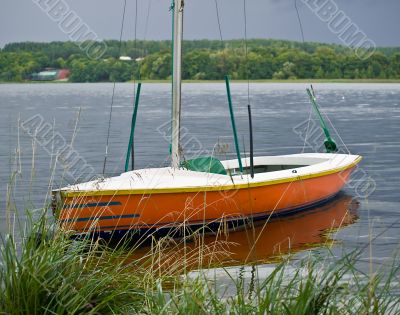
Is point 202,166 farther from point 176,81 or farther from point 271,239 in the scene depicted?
point 271,239

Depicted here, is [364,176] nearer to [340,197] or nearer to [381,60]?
[340,197]

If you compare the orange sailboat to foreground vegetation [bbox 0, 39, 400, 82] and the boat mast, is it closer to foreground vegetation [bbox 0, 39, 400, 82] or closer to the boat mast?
the boat mast

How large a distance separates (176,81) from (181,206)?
242 cm

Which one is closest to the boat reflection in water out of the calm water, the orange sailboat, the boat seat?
the calm water

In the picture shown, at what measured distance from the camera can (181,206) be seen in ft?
45.8

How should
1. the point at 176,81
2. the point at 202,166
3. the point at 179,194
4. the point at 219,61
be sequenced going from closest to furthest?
1. the point at 179,194
2. the point at 176,81
3. the point at 202,166
4. the point at 219,61

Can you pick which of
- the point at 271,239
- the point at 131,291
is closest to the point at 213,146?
the point at 271,239

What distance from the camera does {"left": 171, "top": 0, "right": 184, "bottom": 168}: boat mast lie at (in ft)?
49.3

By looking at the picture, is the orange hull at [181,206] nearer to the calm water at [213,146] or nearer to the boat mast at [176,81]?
the calm water at [213,146]

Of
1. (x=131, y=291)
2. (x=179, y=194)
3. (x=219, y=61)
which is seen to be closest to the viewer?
(x=131, y=291)

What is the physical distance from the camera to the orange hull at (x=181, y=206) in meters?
13.0

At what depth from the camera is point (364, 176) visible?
25.3 m

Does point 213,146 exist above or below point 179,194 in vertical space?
below

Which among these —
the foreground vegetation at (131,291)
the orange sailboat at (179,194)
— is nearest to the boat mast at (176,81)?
the orange sailboat at (179,194)
